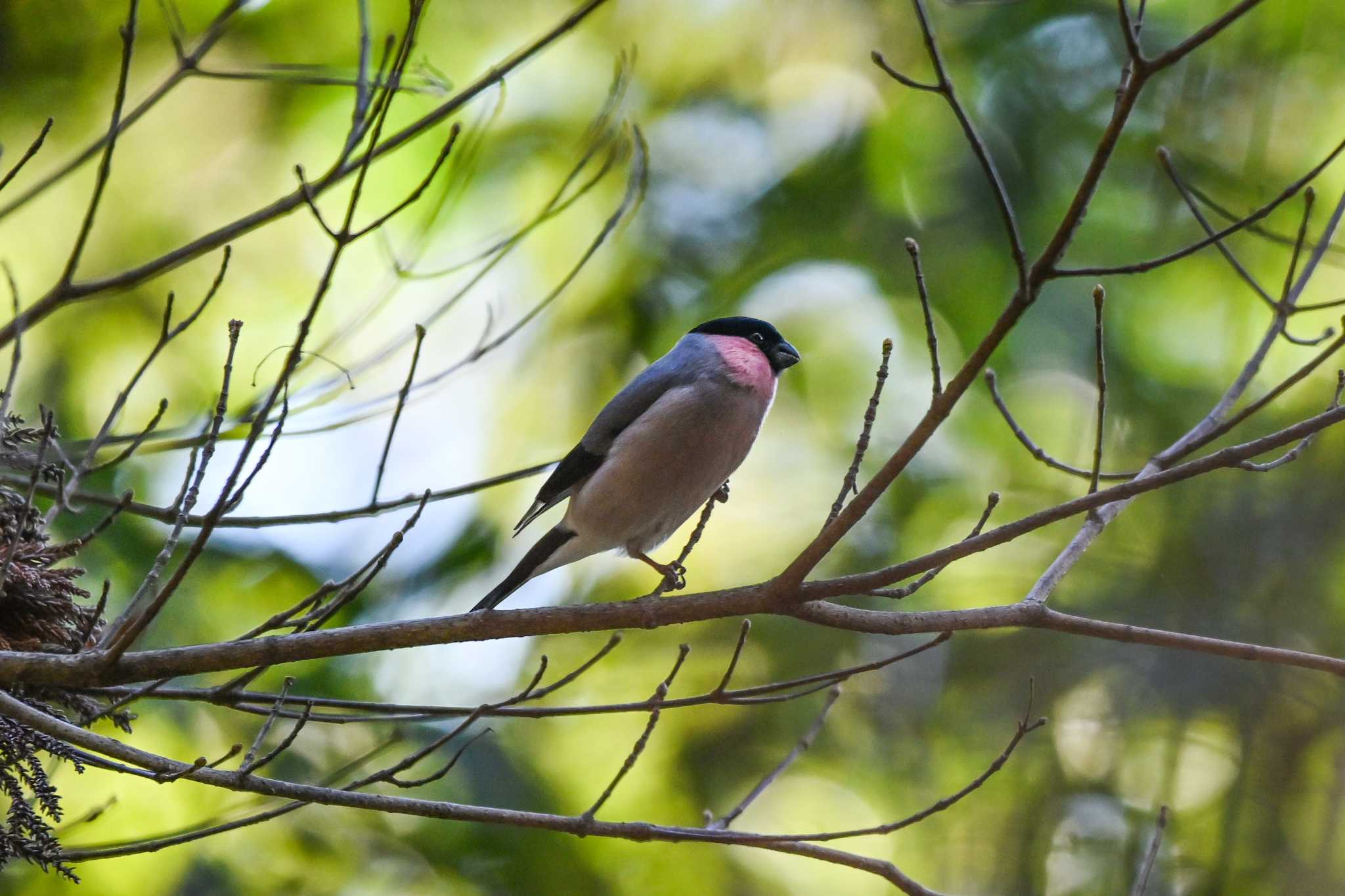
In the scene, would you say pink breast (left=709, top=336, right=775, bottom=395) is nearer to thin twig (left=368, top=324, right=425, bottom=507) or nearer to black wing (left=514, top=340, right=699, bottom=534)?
black wing (left=514, top=340, right=699, bottom=534)

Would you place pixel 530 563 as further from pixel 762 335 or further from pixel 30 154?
pixel 30 154

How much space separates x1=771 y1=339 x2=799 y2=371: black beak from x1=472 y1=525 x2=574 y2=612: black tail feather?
1056 millimetres

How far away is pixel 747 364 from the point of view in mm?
4020

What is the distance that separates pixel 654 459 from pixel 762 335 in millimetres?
951

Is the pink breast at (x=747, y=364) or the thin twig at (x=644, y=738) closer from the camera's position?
the thin twig at (x=644, y=738)

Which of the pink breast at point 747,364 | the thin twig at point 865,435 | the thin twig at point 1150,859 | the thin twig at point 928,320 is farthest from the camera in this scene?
the pink breast at point 747,364

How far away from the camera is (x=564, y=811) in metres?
6.80

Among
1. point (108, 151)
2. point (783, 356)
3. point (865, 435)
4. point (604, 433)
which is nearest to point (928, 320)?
point (865, 435)

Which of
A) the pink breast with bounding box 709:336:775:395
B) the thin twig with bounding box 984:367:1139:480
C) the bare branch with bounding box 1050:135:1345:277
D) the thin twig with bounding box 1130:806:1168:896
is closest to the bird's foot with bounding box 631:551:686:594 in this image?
the pink breast with bounding box 709:336:775:395

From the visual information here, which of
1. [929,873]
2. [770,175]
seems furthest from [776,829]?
[770,175]

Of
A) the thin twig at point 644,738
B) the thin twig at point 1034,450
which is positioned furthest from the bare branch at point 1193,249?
the thin twig at point 644,738

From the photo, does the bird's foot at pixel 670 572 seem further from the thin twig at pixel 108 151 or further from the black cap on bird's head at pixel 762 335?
the thin twig at pixel 108 151

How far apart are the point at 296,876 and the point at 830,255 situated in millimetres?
5552

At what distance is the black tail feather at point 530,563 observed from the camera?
3.74 meters
